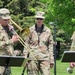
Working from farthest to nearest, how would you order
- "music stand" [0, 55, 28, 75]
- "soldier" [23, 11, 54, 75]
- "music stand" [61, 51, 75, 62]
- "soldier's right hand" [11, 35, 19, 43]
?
1. "soldier" [23, 11, 54, 75]
2. "soldier's right hand" [11, 35, 19, 43]
3. "music stand" [61, 51, 75, 62]
4. "music stand" [0, 55, 28, 75]

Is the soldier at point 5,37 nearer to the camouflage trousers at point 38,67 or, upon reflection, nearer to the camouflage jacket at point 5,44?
the camouflage jacket at point 5,44

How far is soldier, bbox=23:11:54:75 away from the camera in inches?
427

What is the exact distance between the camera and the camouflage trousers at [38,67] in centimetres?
1089

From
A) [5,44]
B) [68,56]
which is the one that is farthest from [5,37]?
[68,56]

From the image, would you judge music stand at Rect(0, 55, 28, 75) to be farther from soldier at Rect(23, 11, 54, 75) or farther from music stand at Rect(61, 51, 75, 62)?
soldier at Rect(23, 11, 54, 75)

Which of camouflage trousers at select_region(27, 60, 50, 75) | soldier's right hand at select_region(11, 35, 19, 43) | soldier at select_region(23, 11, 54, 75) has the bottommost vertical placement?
camouflage trousers at select_region(27, 60, 50, 75)

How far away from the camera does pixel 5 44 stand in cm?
1004

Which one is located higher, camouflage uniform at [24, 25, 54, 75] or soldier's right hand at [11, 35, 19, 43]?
soldier's right hand at [11, 35, 19, 43]

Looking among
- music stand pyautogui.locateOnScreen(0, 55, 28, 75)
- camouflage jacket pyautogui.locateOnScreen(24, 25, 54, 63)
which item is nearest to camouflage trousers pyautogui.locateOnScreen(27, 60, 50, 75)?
camouflage jacket pyautogui.locateOnScreen(24, 25, 54, 63)

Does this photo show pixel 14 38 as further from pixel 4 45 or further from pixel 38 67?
pixel 38 67

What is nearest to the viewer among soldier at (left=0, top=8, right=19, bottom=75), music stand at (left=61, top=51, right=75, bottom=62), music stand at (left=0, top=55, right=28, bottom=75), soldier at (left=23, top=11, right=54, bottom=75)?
music stand at (left=0, top=55, right=28, bottom=75)

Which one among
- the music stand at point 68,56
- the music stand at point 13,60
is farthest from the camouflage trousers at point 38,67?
the music stand at point 13,60

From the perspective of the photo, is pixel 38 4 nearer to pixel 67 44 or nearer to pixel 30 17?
pixel 30 17

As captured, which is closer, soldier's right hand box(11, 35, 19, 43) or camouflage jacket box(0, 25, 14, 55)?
soldier's right hand box(11, 35, 19, 43)
